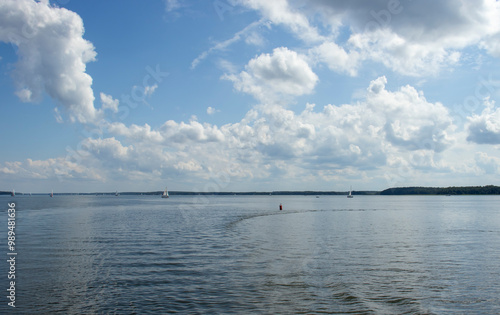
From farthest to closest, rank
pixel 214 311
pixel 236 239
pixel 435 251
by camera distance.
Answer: pixel 236 239 < pixel 435 251 < pixel 214 311

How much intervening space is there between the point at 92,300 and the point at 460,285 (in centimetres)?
2052

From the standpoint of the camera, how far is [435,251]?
3322 centimetres

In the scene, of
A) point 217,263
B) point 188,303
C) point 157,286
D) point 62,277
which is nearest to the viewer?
point 188,303

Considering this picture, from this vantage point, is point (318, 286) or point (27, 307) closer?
point (27, 307)

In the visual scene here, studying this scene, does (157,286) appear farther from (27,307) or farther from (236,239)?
(236,239)

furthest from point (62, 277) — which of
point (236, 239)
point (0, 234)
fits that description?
point (0, 234)

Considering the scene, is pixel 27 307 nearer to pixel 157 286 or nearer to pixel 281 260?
pixel 157 286

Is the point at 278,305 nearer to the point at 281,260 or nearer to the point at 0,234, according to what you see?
the point at 281,260

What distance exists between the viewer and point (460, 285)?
70.6 ft

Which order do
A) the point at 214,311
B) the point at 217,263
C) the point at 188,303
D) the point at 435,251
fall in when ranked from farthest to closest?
the point at 435,251 < the point at 217,263 < the point at 188,303 < the point at 214,311

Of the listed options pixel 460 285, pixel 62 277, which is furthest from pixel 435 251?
pixel 62 277

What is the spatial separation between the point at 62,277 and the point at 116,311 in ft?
27.1

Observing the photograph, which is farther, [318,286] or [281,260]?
[281,260]

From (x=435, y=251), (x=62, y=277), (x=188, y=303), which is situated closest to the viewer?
(x=188, y=303)
